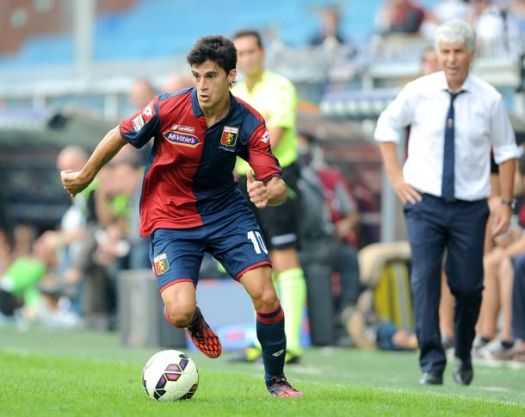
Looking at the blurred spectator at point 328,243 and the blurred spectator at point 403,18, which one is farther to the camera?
the blurred spectator at point 403,18

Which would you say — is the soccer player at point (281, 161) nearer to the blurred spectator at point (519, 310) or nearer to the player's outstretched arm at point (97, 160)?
the blurred spectator at point (519, 310)

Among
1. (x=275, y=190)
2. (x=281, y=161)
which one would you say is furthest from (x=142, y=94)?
(x=275, y=190)

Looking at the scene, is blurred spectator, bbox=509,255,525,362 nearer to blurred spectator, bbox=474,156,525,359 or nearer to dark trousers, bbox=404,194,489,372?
blurred spectator, bbox=474,156,525,359

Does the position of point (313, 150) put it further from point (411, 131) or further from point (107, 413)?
point (107, 413)

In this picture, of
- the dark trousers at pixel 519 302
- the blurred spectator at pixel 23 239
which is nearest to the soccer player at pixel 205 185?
the dark trousers at pixel 519 302

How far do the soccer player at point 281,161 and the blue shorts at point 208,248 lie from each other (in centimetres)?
268

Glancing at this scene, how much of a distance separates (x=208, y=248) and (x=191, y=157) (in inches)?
21.0

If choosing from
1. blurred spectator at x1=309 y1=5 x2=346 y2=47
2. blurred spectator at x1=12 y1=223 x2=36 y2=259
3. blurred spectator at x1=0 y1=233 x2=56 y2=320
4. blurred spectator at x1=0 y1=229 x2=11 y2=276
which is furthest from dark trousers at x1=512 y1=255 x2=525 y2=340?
blurred spectator at x1=0 y1=229 x2=11 y2=276

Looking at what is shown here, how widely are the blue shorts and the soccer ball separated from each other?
1.47ft

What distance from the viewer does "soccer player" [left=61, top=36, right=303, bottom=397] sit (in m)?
7.61

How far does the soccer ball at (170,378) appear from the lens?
7.46m

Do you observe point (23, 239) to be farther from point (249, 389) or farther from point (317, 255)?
point (249, 389)

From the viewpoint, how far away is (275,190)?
7.48 m

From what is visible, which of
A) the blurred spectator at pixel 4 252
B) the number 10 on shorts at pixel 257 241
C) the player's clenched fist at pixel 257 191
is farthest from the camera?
the blurred spectator at pixel 4 252
